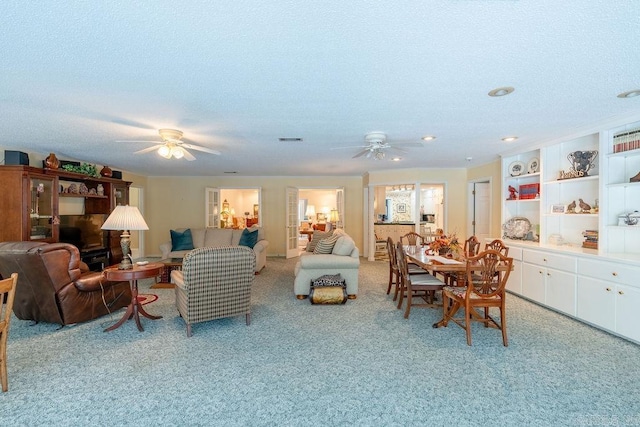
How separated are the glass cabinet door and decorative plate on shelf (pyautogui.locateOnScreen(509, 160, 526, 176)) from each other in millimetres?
7561

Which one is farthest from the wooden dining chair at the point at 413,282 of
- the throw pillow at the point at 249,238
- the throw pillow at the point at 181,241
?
the throw pillow at the point at 181,241

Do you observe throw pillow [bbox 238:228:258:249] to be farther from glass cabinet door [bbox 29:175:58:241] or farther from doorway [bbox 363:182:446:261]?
doorway [bbox 363:182:446:261]

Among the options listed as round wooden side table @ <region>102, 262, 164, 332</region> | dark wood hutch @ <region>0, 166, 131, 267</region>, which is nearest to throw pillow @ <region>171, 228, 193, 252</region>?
→ dark wood hutch @ <region>0, 166, 131, 267</region>

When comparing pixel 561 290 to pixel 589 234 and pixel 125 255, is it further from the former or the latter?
pixel 125 255

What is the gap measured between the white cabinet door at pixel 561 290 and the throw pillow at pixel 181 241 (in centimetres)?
624

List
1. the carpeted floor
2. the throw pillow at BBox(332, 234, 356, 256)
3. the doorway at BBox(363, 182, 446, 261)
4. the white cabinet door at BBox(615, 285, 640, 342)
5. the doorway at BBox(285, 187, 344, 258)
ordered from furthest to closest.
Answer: the doorway at BBox(285, 187, 344, 258)
the doorway at BBox(363, 182, 446, 261)
the throw pillow at BBox(332, 234, 356, 256)
the white cabinet door at BBox(615, 285, 640, 342)
the carpeted floor

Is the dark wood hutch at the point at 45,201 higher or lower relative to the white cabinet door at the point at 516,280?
higher

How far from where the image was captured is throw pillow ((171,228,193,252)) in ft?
21.3

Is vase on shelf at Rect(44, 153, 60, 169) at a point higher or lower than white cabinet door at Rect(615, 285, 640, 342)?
higher

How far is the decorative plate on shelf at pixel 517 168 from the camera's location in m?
5.00

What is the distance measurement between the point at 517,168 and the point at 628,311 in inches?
103

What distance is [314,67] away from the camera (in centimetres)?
211

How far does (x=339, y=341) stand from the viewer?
3.14m

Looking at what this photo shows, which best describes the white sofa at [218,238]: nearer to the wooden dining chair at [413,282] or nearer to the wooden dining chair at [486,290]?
the wooden dining chair at [413,282]
